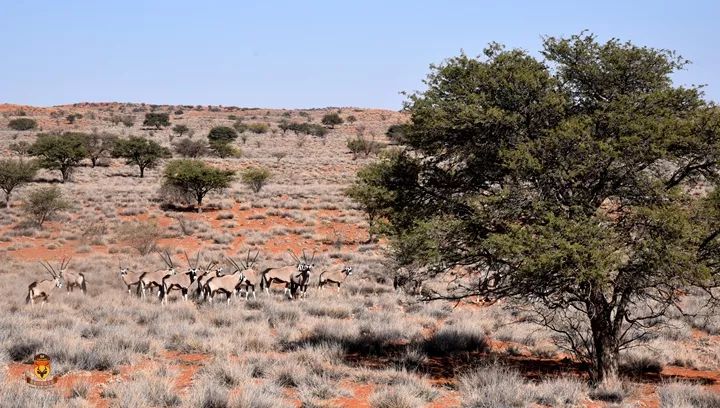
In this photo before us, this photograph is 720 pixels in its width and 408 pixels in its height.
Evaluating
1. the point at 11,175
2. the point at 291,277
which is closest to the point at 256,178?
the point at 11,175

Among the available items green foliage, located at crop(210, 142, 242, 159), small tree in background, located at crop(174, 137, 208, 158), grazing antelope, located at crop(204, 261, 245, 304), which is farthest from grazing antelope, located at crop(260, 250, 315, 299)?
small tree in background, located at crop(174, 137, 208, 158)

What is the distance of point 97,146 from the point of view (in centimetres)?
7031

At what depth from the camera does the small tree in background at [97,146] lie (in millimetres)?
65812

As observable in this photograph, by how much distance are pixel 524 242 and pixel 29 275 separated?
2199cm

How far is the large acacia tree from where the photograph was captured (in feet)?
29.8

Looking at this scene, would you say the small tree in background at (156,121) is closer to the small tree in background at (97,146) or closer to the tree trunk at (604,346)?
the small tree in background at (97,146)

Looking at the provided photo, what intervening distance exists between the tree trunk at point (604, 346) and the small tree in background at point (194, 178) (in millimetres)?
34361

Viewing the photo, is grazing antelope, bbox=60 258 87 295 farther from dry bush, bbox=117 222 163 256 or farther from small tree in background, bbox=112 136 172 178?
small tree in background, bbox=112 136 172 178

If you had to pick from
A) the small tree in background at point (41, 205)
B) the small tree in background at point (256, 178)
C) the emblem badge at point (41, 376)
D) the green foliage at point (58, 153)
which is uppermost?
the green foliage at point (58, 153)

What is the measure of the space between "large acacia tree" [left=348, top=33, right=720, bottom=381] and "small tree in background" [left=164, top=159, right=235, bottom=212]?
3323cm

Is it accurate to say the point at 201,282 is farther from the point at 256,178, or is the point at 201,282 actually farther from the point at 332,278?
the point at 256,178

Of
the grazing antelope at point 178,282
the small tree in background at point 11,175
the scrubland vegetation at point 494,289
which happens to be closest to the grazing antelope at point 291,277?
the scrubland vegetation at point 494,289

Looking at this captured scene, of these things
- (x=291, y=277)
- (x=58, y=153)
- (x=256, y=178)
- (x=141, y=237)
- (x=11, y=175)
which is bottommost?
(x=291, y=277)

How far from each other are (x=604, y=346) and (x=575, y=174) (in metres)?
3.74
